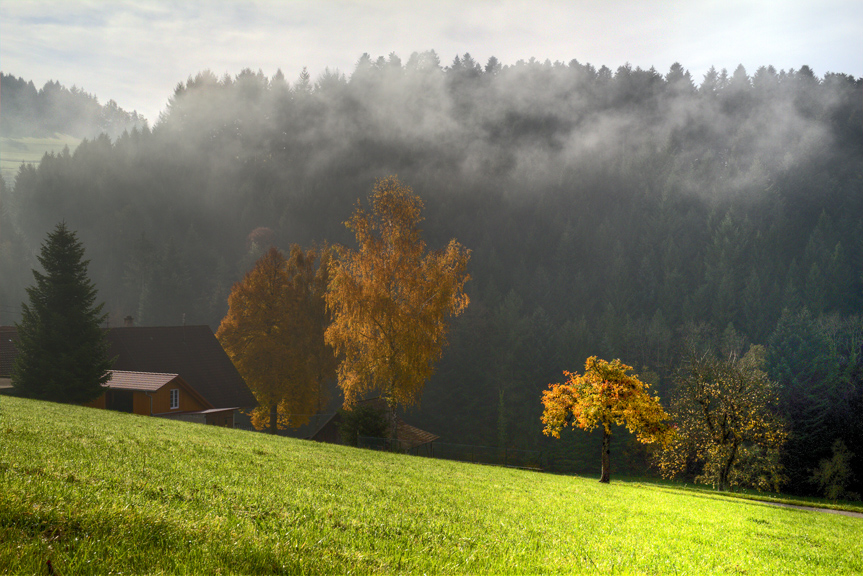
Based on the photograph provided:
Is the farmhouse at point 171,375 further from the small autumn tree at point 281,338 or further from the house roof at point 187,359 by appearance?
the small autumn tree at point 281,338

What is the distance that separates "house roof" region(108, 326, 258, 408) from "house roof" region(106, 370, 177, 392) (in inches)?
188

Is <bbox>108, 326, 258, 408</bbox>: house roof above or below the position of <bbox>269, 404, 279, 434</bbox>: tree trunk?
above

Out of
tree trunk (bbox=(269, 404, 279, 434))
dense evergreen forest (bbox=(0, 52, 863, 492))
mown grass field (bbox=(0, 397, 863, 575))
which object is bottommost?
tree trunk (bbox=(269, 404, 279, 434))

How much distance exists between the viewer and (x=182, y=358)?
154 feet

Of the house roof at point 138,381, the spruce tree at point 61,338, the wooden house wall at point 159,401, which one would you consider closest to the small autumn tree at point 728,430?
the house roof at point 138,381

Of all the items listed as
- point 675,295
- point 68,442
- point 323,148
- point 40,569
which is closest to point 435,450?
point 68,442

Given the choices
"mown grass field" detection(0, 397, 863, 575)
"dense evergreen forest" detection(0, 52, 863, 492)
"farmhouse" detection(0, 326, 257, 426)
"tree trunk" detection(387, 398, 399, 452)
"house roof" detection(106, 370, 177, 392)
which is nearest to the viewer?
"mown grass field" detection(0, 397, 863, 575)

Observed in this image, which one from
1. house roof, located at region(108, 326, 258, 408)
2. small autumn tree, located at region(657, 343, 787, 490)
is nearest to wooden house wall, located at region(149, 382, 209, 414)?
house roof, located at region(108, 326, 258, 408)

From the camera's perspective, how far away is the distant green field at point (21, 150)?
172250 millimetres

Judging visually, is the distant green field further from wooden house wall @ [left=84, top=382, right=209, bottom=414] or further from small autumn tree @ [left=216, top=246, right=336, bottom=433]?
wooden house wall @ [left=84, top=382, right=209, bottom=414]

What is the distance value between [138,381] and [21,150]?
651 feet

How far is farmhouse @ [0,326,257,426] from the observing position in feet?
126

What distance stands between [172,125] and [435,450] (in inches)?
5574

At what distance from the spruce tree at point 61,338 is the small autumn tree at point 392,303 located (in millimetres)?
16104
